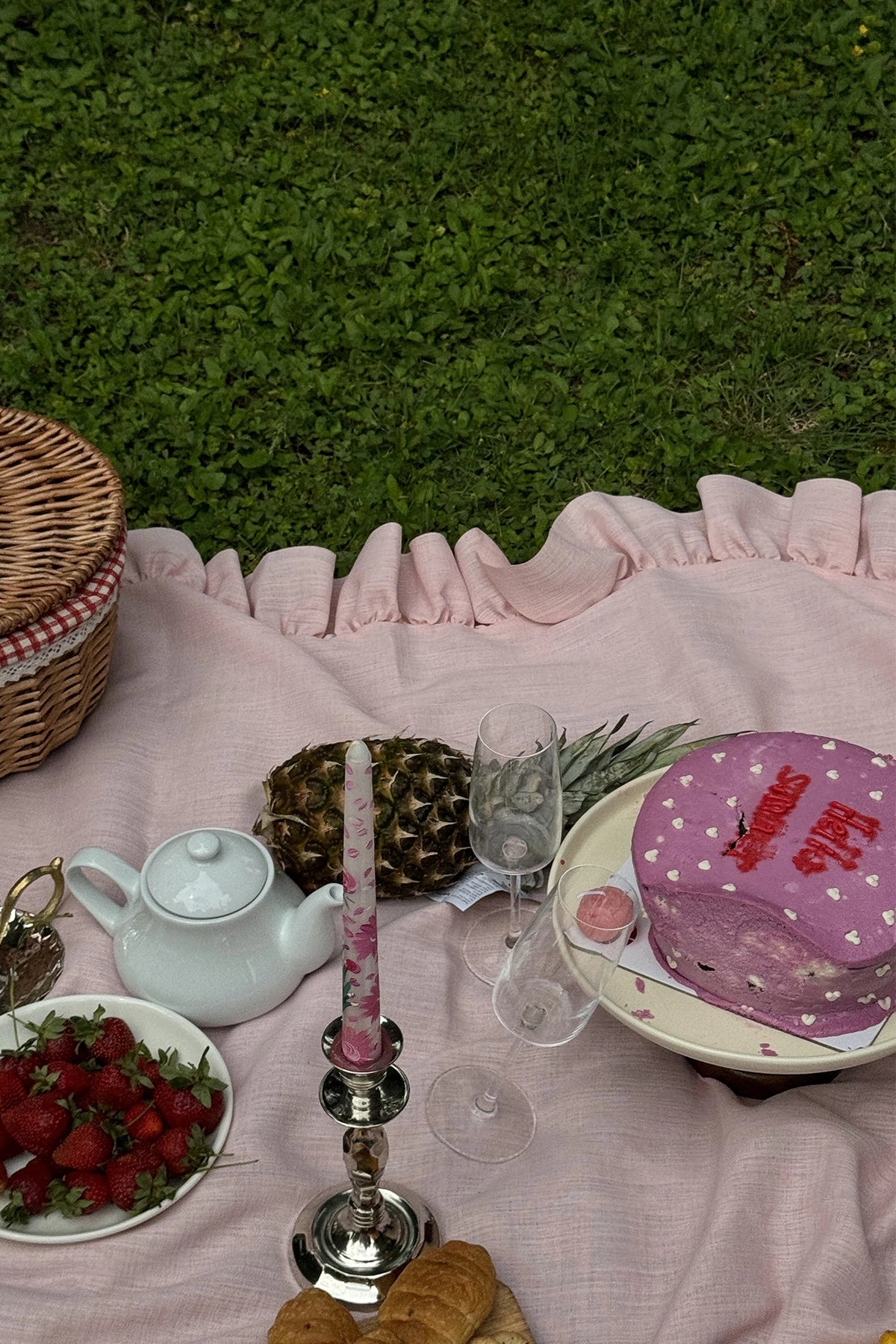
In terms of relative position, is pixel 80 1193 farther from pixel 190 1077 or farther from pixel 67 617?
pixel 67 617

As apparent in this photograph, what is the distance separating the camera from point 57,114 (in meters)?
4.09

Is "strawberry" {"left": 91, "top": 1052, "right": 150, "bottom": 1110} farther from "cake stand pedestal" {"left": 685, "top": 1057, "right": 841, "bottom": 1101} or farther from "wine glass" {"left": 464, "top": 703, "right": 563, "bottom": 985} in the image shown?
"cake stand pedestal" {"left": 685, "top": 1057, "right": 841, "bottom": 1101}

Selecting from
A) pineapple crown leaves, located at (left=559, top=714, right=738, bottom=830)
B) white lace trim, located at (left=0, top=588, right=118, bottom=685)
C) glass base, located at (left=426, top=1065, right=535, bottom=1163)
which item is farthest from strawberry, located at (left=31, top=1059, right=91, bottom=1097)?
pineapple crown leaves, located at (left=559, top=714, right=738, bottom=830)

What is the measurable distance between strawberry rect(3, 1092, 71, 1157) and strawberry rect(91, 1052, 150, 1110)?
55mm

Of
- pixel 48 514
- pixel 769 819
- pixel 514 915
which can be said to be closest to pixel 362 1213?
pixel 514 915

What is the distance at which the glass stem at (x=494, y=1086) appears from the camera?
6.47 feet

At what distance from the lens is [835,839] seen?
1.88 m

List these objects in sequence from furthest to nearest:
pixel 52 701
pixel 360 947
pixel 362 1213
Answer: pixel 52 701, pixel 362 1213, pixel 360 947

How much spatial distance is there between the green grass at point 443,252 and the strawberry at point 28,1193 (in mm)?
1867

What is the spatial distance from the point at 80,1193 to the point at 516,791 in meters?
0.75

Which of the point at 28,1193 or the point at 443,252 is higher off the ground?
the point at 443,252

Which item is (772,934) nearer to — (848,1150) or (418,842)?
(848,1150)

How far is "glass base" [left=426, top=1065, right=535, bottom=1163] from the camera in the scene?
6.33 ft

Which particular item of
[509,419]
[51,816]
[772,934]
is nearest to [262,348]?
[509,419]
